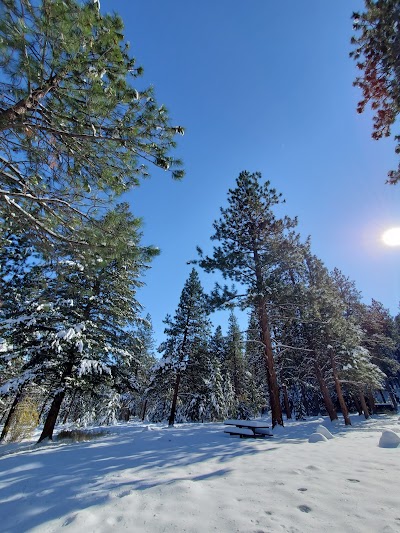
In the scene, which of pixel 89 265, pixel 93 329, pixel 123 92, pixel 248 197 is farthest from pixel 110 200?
pixel 248 197

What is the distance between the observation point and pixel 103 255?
570cm

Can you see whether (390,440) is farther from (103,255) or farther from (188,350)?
(188,350)

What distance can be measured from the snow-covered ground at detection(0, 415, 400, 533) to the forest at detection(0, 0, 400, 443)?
3803 millimetres

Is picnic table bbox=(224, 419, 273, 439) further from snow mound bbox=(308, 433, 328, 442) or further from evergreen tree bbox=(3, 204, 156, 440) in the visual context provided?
evergreen tree bbox=(3, 204, 156, 440)

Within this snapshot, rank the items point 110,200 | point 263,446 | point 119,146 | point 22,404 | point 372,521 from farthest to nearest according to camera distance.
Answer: point 22,404
point 263,446
point 110,200
point 119,146
point 372,521

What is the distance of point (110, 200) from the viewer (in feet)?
19.1

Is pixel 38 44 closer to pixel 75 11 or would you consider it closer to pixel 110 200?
pixel 75 11

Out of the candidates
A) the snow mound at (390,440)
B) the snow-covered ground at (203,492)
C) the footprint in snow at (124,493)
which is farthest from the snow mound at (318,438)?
the footprint in snow at (124,493)

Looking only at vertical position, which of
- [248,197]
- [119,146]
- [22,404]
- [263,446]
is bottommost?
[263,446]

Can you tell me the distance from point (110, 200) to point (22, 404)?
15236mm

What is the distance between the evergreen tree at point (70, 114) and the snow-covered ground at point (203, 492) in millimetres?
4402

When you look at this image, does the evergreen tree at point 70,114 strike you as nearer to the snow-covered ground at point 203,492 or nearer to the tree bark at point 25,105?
the tree bark at point 25,105

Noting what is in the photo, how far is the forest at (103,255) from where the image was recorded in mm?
4402

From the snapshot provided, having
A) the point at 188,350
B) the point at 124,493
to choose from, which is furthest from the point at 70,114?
the point at 188,350
